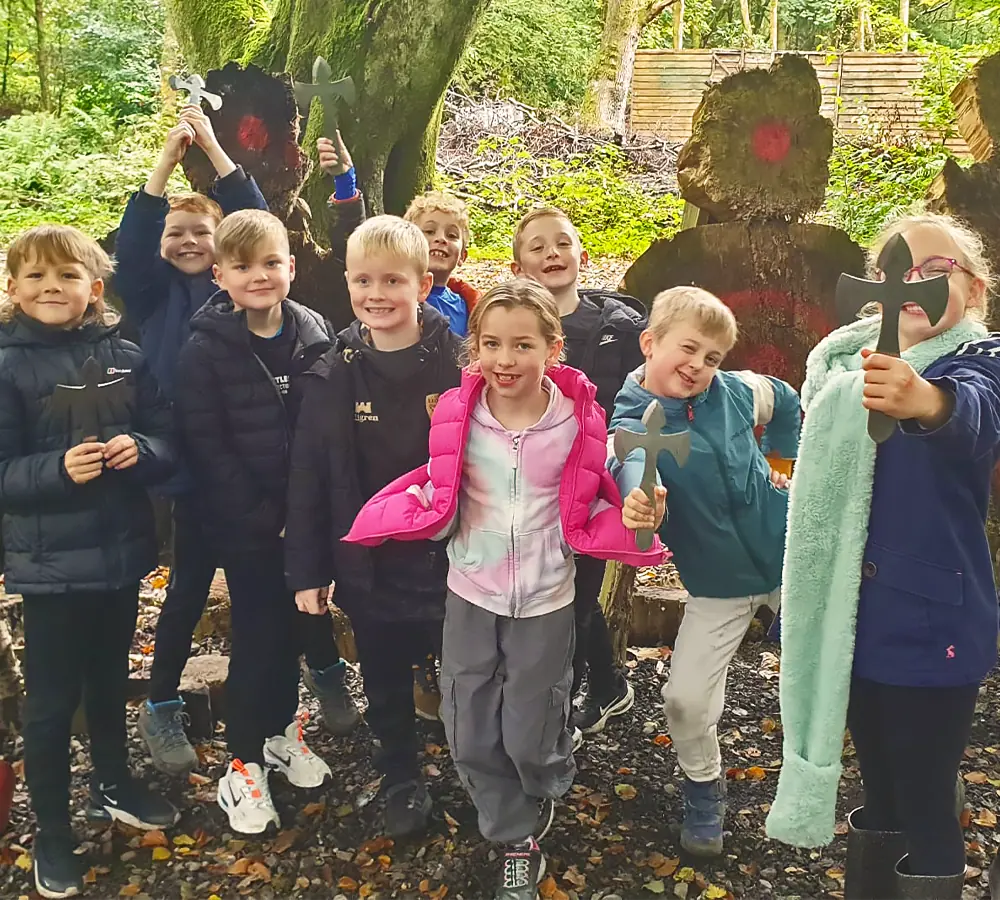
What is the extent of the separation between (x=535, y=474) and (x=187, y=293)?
1490 mm

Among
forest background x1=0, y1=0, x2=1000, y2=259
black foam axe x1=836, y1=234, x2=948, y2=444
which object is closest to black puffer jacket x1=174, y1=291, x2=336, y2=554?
black foam axe x1=836, y1=234, x2=948, y2=444

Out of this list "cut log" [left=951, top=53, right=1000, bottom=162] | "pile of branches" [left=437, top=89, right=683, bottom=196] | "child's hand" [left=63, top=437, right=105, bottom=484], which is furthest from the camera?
"pile of branches" [left=437, top=89, right=683, bottom=196]

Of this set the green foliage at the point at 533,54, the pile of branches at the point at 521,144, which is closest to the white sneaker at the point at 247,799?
the pile of branches at the point at 521,144

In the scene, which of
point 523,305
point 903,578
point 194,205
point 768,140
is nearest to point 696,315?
point 523,305

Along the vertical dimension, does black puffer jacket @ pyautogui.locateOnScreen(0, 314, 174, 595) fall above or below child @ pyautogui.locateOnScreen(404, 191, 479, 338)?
below

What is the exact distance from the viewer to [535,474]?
92.0 inches

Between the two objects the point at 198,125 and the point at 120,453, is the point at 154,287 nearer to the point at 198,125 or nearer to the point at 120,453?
the point at 198,125

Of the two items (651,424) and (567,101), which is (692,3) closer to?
(567,101)

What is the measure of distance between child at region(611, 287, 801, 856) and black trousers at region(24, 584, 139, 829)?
1499mm

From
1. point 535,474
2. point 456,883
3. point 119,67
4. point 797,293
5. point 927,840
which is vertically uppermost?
point 119,67

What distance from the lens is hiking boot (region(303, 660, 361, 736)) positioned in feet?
10.8

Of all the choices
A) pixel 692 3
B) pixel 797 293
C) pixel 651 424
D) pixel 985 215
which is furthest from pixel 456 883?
pixel 692 3

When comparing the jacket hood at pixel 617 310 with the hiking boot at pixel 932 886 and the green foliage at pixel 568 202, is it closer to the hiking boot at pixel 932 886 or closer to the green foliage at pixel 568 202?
the hiking boot at pixel 932 886

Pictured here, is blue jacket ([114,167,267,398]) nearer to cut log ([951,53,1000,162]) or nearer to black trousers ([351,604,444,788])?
black trousers ([351,604,444,788])
